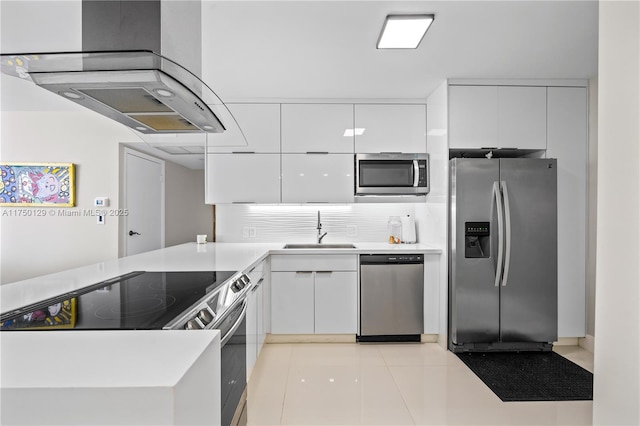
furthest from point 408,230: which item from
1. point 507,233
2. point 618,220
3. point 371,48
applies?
point 618,220

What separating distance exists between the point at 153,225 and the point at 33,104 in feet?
6.54

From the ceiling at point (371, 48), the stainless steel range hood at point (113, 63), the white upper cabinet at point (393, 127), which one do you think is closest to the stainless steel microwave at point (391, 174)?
the white upper cabinet at point (393, 127)

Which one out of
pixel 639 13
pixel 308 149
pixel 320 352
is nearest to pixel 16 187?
pixel 308 149

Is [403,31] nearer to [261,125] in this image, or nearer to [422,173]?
[422,173]

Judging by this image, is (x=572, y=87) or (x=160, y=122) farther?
(x=572, y=87)

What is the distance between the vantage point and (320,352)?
319 cm

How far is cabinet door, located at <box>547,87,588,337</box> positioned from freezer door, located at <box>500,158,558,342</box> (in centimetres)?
21

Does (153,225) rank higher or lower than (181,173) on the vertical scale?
lower

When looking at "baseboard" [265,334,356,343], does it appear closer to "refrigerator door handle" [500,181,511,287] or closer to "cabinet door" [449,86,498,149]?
"refrigerator door handle" [500,181,511,287]

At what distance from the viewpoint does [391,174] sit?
364 centimetres

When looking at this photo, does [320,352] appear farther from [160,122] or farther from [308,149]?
[160,122]

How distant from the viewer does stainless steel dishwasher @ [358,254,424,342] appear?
334 centimetres

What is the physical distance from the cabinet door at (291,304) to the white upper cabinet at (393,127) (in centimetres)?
149

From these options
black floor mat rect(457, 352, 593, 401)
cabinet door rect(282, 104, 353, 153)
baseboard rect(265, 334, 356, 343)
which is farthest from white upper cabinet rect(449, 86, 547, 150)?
baseboard rect(265, 334, 356, 343)
